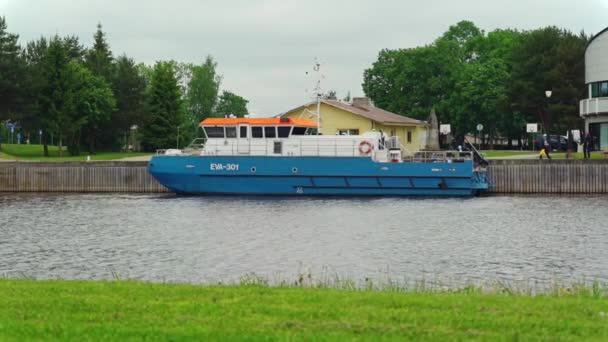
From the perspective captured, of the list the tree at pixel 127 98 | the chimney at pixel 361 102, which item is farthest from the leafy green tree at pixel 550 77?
the tree at pixel 127 98

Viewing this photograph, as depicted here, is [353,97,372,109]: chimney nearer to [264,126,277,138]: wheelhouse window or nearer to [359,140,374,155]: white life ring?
[264,126,277,138]: wheelhouse window

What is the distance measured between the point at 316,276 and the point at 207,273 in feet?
8.36

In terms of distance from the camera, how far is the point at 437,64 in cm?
9544

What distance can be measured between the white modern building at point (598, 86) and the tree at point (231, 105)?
236 feet

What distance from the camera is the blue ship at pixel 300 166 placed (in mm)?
45188

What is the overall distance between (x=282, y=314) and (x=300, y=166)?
34.8m

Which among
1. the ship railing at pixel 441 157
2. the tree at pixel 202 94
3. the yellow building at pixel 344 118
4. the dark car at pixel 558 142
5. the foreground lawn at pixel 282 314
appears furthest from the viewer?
the tree at pixel 202 94

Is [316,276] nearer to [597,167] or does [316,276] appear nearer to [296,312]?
[296,312]

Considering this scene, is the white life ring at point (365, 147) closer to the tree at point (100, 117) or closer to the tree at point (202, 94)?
the tree at point (100, 117)

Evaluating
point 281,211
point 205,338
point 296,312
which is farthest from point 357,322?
point 281,211

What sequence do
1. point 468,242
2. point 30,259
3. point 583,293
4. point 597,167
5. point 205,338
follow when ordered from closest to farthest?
point 205,338 → point 583,293 → point 30,259 → point 468,242 → point 597,167

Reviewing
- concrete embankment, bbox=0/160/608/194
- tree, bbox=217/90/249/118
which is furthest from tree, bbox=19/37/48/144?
tree, bbox=217/90/249/118

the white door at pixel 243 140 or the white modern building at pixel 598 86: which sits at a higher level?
the white modern building at pixel 598 86

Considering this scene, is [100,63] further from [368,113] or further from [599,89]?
[599,89]
